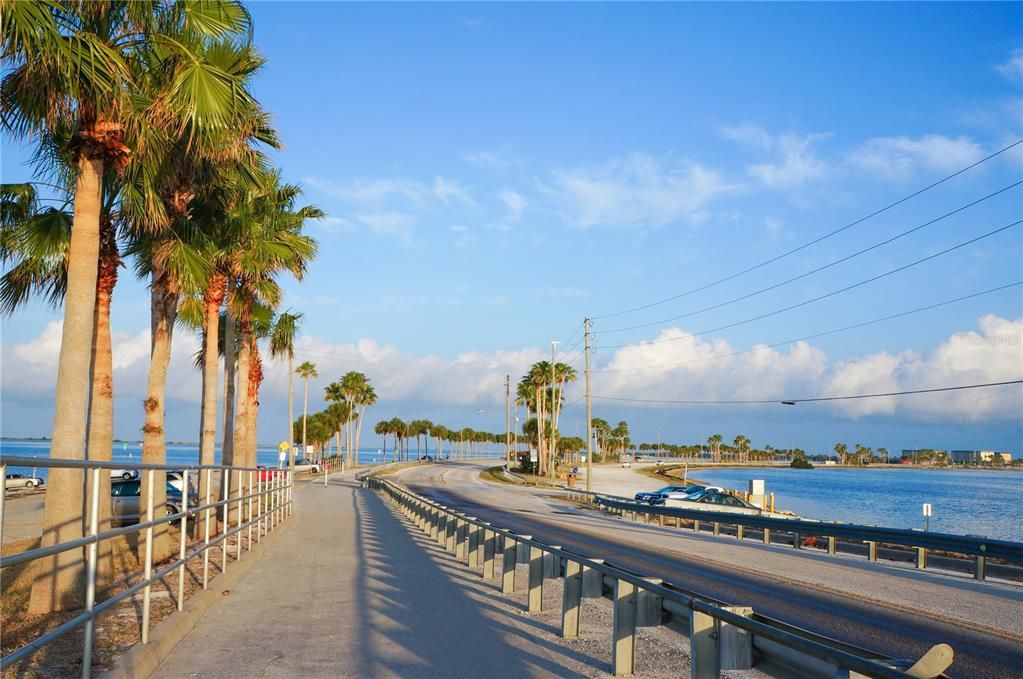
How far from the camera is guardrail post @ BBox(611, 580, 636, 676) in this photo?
303 inches

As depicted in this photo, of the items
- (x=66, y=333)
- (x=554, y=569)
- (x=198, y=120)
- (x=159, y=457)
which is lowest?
(x=554, y=569)

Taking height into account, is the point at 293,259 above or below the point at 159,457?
above

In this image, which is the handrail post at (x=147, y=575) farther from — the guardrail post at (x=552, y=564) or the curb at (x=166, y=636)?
the guardrail post at (x=552, y=564)

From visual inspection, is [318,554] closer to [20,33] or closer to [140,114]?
[140,114]

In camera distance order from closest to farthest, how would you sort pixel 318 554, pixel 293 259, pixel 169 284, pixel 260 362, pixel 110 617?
pixel 110 617 → pixel 169 284 → pixel 318 554 → pixel 293 259 → pixel 260 362

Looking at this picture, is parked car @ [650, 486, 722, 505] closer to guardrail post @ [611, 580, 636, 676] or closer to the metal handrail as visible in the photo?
the metal handrail

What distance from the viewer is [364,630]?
9.88 m

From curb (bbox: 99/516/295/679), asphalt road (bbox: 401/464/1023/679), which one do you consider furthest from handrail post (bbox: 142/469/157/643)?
asphalt road (bbox: 401/464/1023/679)

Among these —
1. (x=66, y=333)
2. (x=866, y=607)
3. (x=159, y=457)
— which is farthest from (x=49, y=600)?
(x=866, y=607)

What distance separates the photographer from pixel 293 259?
24.0 metres

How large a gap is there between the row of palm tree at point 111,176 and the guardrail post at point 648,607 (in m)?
6.97

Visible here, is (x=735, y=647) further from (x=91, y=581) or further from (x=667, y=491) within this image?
(x=667, y=491)

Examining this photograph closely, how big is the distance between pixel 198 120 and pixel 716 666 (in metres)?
9.66

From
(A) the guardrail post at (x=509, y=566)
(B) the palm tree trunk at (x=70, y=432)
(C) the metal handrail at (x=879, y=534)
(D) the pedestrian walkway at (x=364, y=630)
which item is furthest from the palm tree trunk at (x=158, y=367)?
(C) the metal handrail at (x=879, y=534)
